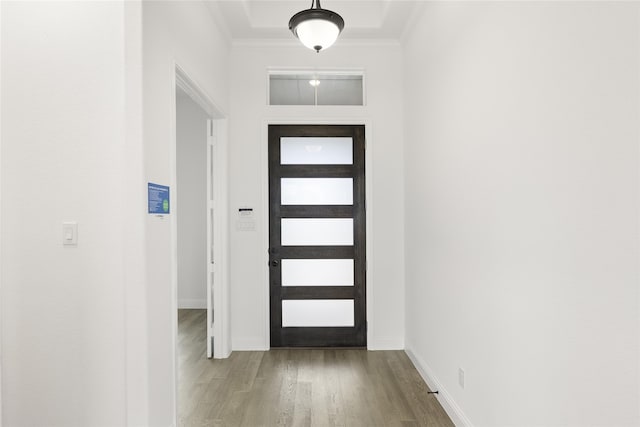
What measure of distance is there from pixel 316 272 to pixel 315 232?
420mm

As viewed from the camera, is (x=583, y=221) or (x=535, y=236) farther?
(x=535, y=236)

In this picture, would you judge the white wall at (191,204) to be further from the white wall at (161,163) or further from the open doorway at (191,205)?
the white wall at (161,163)

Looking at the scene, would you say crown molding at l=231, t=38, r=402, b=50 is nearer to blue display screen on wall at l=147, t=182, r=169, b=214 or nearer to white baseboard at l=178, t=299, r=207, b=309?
blue display screen on wall at l=147, t=182, r=169, b=214

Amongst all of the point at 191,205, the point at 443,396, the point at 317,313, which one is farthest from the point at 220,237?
the point at 191,205

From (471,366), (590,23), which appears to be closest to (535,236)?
(590,23)

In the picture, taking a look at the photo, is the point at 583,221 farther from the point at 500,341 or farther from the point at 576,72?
the point at 500,341

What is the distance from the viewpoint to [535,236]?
5.27 feet

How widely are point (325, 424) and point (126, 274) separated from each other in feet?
5.26

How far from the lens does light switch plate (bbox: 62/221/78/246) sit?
6.13ft

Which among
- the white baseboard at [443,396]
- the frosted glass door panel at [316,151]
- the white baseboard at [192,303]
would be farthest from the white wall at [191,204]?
the white baseboard at [443,396]

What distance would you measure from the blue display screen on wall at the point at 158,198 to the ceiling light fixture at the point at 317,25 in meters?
1.40

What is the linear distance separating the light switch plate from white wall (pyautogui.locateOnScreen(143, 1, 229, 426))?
33cm

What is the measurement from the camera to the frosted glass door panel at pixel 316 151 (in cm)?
399

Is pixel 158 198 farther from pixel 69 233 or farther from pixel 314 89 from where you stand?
pixel 314 89
